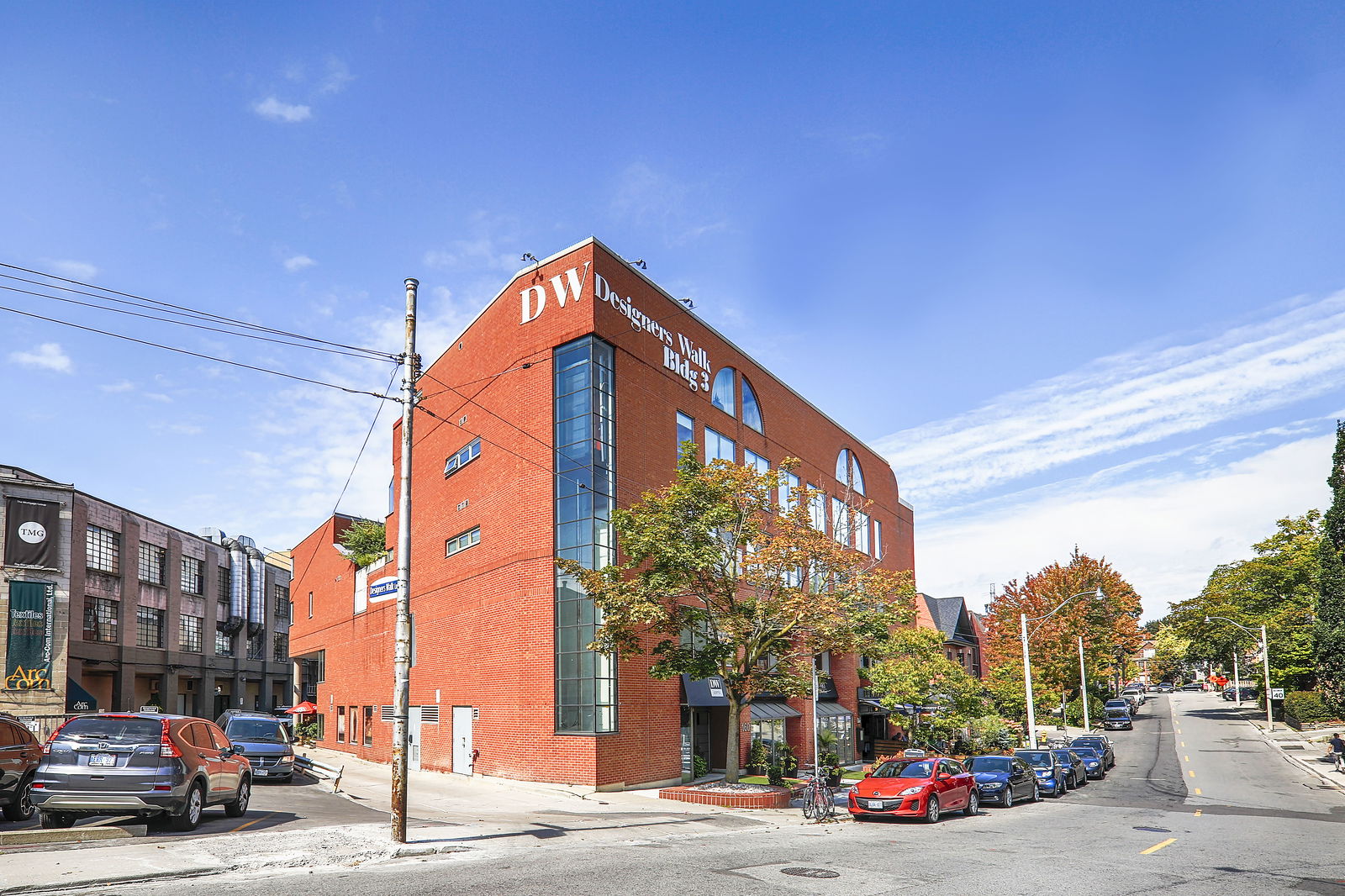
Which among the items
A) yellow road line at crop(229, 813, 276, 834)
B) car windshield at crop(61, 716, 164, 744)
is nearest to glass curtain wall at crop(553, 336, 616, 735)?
yellow road line at crop(229, 813, 276, 834)

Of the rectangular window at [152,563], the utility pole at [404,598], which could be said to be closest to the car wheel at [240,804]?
the utility pole at [404,598]

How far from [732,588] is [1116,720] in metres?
54.5

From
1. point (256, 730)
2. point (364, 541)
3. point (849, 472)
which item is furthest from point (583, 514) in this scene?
point (364, 541)

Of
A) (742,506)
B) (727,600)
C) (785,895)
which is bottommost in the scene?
(785,895)

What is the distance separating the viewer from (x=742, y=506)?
2502 centimetres

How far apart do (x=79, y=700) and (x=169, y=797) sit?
42.7 metres

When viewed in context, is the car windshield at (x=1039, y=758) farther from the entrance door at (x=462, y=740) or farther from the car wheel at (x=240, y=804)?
the car wheel at (x=240, y=804)

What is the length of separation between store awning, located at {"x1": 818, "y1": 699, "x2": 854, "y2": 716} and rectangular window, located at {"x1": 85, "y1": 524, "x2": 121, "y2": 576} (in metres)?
40.3

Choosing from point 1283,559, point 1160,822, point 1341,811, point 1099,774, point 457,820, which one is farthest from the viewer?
point 1283,559

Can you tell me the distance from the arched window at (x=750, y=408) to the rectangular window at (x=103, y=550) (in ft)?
124

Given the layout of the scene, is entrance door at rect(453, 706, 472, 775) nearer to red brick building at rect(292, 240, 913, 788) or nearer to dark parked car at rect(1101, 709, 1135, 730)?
red brick building at rect(292, 240, 913, 788)

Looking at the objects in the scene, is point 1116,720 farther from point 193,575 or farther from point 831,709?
point 193,575

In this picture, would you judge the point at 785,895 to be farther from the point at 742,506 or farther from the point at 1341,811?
the point at 1341,811

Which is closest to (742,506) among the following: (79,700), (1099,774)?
(1099,774)
